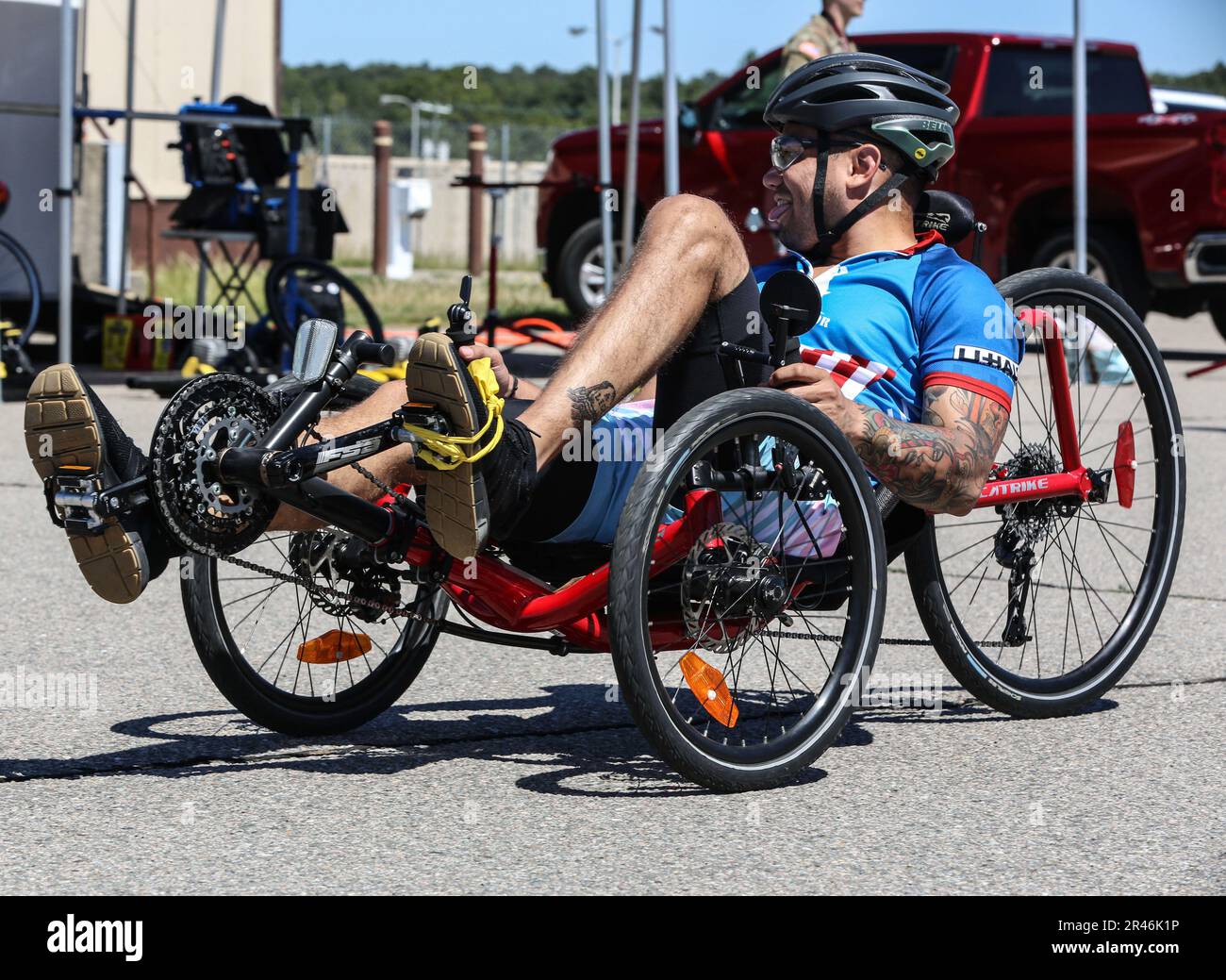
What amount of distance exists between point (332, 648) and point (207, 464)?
2.53 ft

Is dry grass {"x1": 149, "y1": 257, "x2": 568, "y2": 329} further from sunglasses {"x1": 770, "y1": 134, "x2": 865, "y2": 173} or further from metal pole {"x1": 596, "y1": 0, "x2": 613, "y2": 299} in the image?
sunglasses {"x1": 770, "y1": 134, "x2": 865, "y2": 173}

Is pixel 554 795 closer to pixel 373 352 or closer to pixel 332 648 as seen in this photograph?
pixel 332 648

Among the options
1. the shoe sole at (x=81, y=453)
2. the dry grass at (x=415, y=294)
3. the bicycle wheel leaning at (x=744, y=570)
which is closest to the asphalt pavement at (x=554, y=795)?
the bicycle wheel leaning at (x=744, y=570)

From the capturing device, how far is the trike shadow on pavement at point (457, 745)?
367cm

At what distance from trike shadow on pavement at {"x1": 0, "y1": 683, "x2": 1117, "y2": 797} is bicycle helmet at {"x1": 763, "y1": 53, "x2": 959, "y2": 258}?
1115 mm

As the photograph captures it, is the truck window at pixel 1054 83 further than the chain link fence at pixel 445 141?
No

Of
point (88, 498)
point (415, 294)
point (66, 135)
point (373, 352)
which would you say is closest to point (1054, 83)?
point (66, 135)

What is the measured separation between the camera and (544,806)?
11.4 ft

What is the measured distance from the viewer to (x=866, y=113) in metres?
3.87

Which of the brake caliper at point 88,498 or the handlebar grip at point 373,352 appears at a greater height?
the handlebar grip at point 373,352

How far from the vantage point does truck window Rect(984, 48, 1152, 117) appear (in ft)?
41.9

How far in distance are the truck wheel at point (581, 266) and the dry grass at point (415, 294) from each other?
699 mm

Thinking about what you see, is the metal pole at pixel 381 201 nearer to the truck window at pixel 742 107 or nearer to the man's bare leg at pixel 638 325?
the truck window at pixel 742 107
